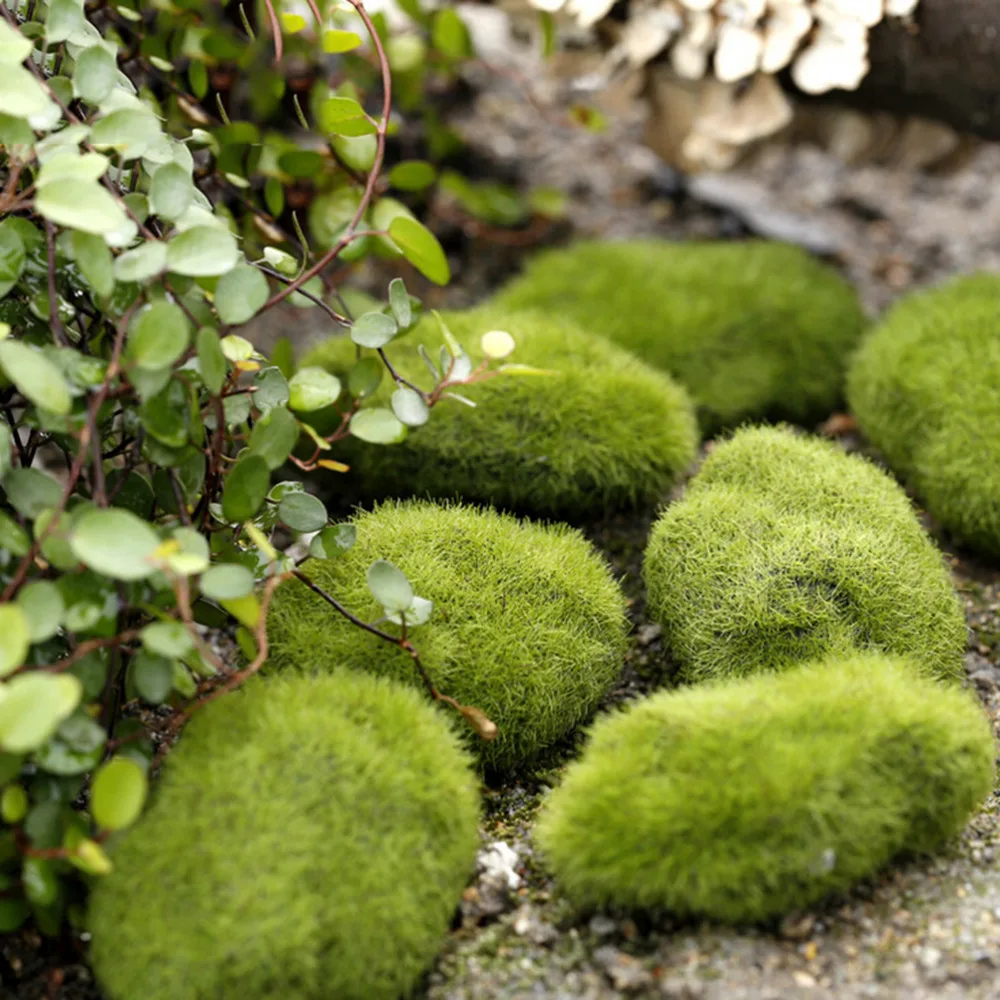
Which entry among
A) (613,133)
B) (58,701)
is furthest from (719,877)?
(613,133)

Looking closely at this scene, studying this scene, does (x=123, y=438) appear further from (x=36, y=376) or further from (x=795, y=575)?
(x=795, y=575)

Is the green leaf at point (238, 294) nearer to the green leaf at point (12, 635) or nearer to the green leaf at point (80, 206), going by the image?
the green leaf at point (80, 206)

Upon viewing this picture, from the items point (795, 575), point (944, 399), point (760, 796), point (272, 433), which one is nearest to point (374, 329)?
point (272, 433)

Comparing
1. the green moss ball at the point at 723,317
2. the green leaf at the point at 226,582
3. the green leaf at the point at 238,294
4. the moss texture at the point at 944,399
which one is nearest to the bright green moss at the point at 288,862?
the green leaf at the point at 226,582

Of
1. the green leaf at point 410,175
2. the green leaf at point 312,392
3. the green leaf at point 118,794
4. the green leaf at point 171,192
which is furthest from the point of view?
the green leaf at point 410,175

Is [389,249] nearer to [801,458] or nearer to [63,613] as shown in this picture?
[801,458]

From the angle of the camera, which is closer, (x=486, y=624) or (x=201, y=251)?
(x=201, y=251)
